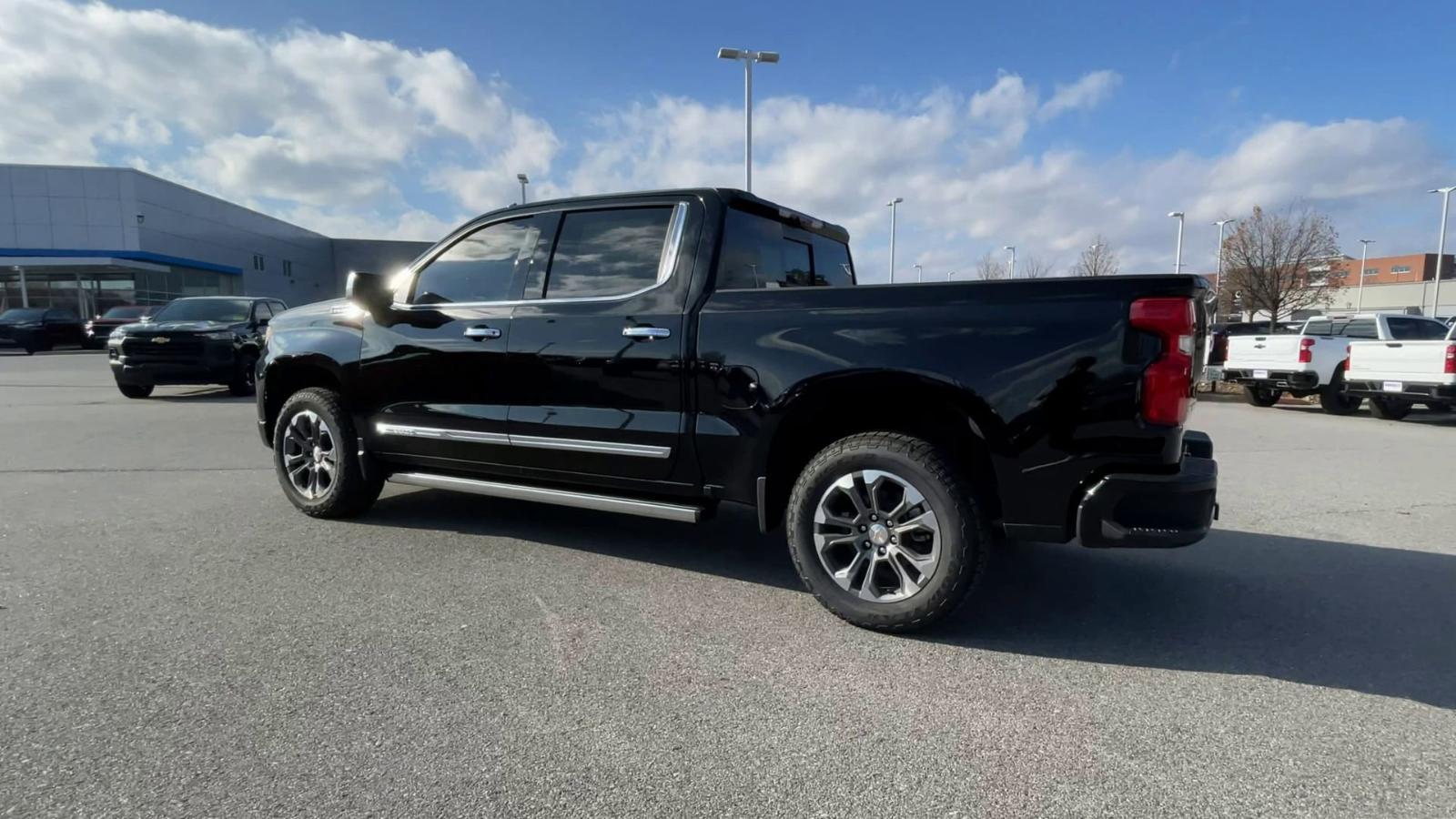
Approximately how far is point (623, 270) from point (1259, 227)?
34.2m

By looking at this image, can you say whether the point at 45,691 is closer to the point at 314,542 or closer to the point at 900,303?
the point at 314,542

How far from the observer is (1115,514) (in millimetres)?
2910

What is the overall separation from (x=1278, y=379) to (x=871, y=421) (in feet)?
42.4

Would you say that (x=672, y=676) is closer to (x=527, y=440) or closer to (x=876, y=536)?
(x=876, y=536)

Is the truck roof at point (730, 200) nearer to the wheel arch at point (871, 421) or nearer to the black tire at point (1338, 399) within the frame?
the wheel arch at point (871, 421)

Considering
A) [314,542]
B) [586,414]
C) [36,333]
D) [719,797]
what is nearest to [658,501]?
[586,414]

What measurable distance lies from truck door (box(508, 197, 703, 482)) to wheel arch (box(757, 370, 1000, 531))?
0.45m

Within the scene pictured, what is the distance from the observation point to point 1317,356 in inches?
508

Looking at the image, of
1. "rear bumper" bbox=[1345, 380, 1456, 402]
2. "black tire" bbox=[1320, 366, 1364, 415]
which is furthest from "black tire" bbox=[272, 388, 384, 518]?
"black tire" bbox=[1320, 366, 1364, 415]

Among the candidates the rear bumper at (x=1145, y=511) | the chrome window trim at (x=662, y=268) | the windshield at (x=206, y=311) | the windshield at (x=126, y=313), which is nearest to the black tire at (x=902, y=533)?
the rear bumper at (x=1145, y=511)

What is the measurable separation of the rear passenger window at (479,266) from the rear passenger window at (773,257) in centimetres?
116

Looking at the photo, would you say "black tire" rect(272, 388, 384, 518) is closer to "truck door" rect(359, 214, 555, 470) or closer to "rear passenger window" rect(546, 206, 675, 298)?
"truck door" rect(359, 214, 555, 470)

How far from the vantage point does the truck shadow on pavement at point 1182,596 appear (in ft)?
10.1

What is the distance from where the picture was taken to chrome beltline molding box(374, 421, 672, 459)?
3.76 metres
